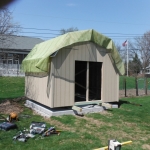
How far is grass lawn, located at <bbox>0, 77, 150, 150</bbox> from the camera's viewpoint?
14.2 feet

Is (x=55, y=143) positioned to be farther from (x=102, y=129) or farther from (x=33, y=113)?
(x=33, y=113)

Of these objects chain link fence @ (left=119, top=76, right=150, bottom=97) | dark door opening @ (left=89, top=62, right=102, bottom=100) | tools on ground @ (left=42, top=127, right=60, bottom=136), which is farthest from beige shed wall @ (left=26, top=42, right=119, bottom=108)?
chain link fence @ (left=119, top=76, right=150, bottom=97)

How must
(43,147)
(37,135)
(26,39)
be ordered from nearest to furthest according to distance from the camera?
(43,147) → (37,135) → (26,39)

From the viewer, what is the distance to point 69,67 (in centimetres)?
728

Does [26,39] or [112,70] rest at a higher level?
[26,39]

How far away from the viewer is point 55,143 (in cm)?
443

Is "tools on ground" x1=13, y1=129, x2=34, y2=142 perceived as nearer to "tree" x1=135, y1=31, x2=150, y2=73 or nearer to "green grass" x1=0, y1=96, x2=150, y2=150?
"green grass" x1=0, y1=96, x2=150, y2=150

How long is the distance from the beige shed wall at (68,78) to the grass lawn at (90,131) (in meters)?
0.65

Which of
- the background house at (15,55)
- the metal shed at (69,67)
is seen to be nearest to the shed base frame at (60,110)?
the metal shed at (69,67)

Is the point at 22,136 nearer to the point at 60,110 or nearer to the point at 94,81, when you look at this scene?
the point at 60,110

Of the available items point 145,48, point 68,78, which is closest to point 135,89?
point 68,78

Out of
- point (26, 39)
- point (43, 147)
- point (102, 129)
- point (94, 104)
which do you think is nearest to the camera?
point (43, 147)

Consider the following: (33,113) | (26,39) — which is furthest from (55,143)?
(26,39)

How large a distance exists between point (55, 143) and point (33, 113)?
3.29 m
